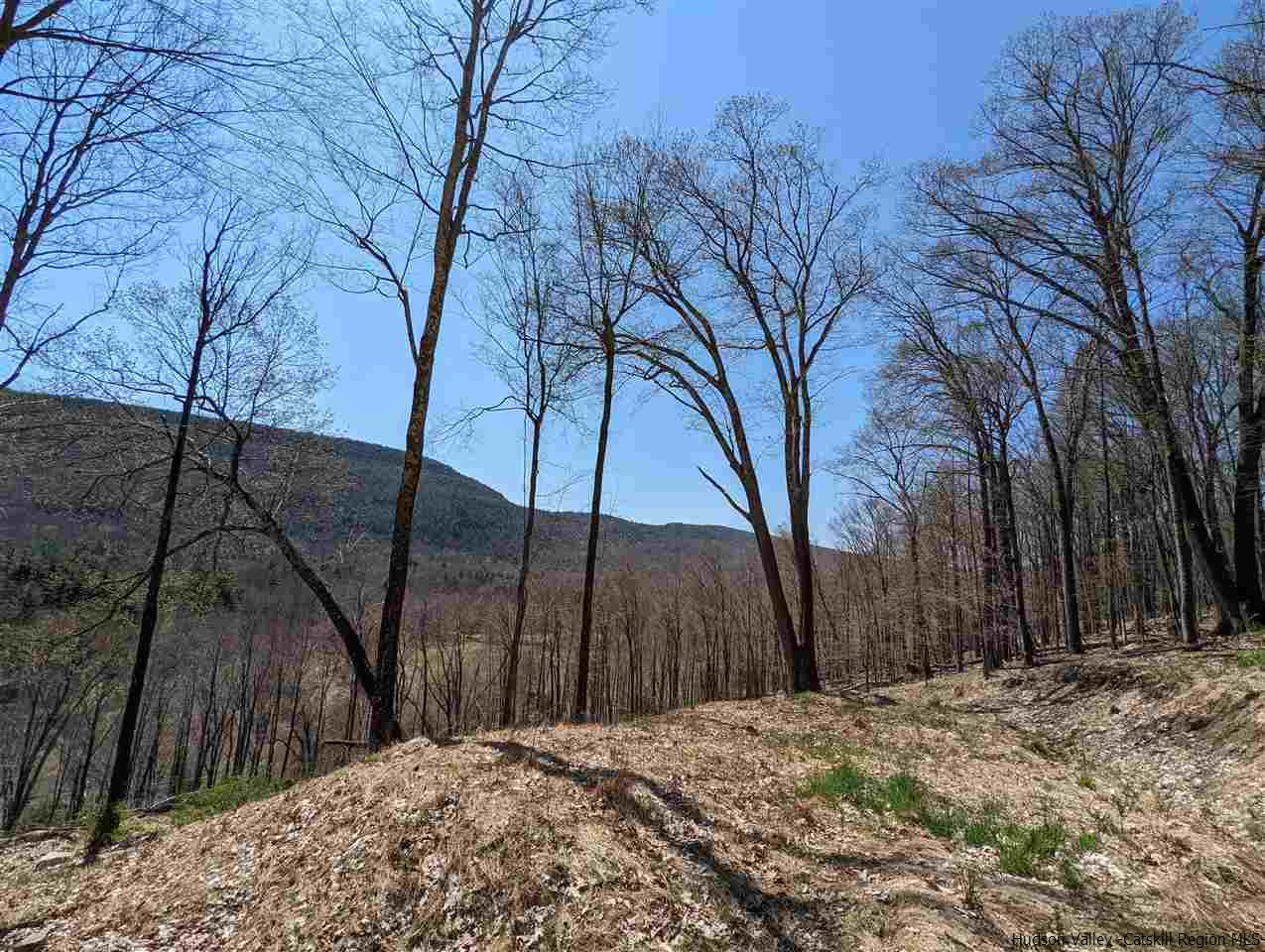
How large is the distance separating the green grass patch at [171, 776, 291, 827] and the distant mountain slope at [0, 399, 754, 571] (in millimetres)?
5053

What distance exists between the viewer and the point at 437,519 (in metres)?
91.3

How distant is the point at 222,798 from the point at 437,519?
8596 cm

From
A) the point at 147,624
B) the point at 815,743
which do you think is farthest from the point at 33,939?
the point at 815,743

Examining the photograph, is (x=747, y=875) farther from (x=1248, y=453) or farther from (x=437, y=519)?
(x=437, y=519)

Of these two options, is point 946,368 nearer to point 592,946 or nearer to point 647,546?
point 592,946

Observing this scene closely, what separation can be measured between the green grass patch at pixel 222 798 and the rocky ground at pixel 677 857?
1.94 feet

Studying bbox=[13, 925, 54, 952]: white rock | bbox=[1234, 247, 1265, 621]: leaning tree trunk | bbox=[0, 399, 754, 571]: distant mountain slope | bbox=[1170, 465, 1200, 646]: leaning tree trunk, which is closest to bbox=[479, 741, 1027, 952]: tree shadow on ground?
bbox=[13, 925, 54, 952]: white rock

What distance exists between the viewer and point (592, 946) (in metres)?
3.49

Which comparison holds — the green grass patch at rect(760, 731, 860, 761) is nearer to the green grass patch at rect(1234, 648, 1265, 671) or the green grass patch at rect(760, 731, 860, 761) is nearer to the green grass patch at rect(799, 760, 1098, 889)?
the green grass patch at rect(799, 760, 1098, 889)

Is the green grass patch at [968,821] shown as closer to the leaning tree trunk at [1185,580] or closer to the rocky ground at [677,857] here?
the rocky ground at [677,857]

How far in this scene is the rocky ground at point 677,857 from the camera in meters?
3.69

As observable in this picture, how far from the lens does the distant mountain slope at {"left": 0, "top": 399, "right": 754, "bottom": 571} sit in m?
11.4

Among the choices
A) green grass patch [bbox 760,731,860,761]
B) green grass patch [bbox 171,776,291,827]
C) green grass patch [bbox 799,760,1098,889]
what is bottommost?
green grass patch [bbox 171,776,291,827]

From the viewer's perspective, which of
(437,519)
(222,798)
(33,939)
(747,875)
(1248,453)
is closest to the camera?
(747,875)
